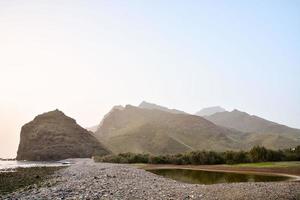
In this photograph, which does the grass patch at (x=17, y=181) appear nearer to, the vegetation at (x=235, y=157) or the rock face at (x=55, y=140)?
the vegetation at (x=235, y=157)

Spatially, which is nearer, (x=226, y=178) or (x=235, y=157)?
(x=226, y=178)

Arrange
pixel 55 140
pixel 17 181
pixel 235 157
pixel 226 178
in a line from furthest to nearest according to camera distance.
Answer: pixel 55 140, pixel 235 157, pixel 17 181, pixel 226 178

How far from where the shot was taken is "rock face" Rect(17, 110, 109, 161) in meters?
159

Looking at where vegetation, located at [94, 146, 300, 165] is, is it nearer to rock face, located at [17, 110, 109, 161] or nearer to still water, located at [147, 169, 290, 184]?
still water, located at [147, 169, 290, 184]

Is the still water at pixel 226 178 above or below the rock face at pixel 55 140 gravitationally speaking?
below

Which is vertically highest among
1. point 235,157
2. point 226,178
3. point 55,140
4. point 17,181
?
point 55,140

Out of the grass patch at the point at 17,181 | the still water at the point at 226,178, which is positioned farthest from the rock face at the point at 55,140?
the still water at the point at 226,178

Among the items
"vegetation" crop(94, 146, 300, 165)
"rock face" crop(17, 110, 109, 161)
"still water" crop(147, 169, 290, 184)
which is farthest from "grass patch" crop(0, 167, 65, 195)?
"rock face" crop(17, 110, 109, 161)

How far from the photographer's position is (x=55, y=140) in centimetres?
16700

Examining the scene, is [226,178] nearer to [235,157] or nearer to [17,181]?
[17,181]

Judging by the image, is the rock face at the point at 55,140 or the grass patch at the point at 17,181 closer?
the grass patch at the point at 17,181

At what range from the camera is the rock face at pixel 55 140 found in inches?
6255

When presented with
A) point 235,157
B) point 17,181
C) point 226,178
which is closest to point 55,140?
point 235,157

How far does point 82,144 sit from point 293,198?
154 metres
